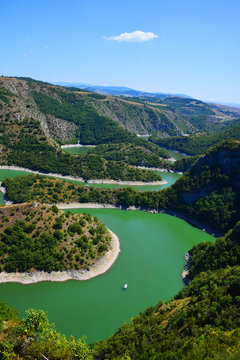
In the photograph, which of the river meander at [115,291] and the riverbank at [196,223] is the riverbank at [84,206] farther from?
the river meander at [115,291]

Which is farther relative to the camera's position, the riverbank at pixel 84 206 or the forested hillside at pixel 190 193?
the riverbank at pixel 84 206

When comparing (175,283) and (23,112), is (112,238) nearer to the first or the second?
(175,283)

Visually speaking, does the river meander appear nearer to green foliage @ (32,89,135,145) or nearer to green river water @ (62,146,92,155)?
green river water @ (62,146,92,155)

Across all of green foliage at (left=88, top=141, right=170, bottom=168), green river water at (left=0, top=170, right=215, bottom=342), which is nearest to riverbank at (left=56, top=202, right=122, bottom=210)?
green river water at (left=0, top=170, right=215, bottom=342)

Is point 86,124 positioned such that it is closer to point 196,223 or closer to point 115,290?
point 196,223

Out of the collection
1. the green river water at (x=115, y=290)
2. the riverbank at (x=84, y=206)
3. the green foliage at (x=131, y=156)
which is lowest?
the green river water at (x=115, y=290)

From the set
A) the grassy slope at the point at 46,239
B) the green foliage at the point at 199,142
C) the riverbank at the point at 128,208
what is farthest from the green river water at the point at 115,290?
the green foliage at the point at 199,142

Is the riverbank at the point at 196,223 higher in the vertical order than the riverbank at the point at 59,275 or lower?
higher

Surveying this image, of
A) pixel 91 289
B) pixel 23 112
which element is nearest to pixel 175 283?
pixel 91 289
